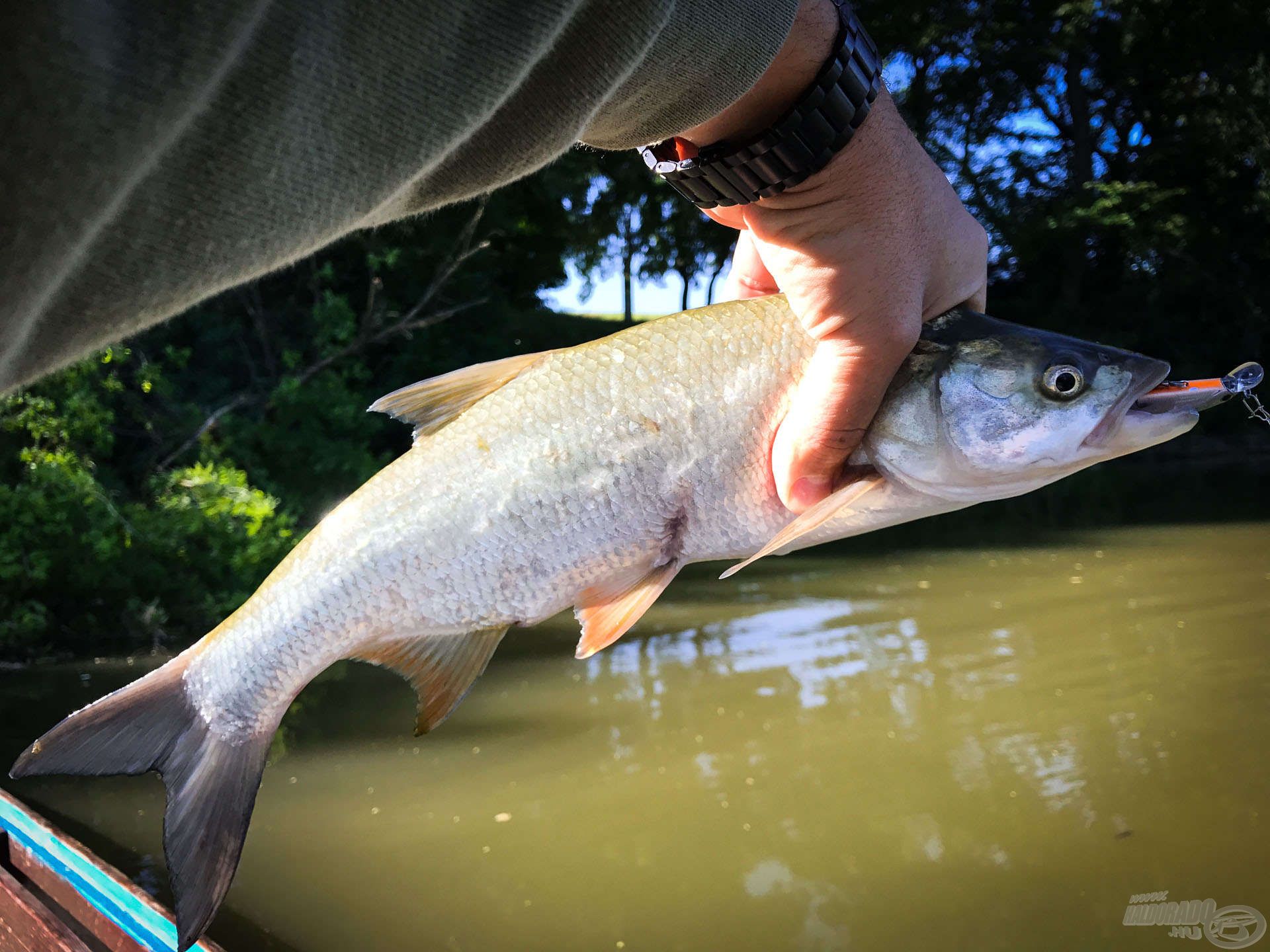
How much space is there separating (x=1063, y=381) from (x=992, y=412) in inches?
4.6

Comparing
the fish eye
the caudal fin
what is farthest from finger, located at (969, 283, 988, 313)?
the caudal fin

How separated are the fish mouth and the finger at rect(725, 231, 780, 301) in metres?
0.65

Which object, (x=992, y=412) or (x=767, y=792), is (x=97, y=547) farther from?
(x=992, y=412)

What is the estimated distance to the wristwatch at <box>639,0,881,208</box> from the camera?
1.31 metres

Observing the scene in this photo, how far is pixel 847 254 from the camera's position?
1.40m

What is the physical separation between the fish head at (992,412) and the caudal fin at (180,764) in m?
1.17

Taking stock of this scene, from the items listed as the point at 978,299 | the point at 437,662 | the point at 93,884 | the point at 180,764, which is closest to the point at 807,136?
the point at 978,299

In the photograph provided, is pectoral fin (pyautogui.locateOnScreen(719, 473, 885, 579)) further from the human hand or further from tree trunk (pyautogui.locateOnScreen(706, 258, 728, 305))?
tree trunk (pyautogui.locateOnScreen(706, 258, 728, 305))

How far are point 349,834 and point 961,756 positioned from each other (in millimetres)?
3248

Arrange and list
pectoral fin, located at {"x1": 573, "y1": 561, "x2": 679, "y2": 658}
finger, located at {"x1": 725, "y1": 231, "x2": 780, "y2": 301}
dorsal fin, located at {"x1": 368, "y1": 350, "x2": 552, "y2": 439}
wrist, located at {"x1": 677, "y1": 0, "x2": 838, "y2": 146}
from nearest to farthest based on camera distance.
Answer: wrist, located at {"x1": 677, "y1": 0, "x2": 838, "y2": 146} < pectoral fin, located at {"x1": 573, "y1": 561, "x2": 679, "y2": 658} < dorsal fin, located at {"x1": 368, "y1": 350, "x2": 552, "y2": 439} < finger, located at {"x1": 725, "y1": 231, "x2": 780, "y2": 301}

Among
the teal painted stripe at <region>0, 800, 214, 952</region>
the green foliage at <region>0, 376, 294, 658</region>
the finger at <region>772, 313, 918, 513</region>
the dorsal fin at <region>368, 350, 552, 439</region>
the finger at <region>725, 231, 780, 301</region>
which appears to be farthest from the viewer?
the green foliage at <region>0, 376, 294, 658</region>

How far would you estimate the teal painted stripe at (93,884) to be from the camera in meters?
3.24

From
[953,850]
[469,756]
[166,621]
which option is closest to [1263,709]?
[953,850]

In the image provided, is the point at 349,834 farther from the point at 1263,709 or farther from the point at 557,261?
the point at 557,261
